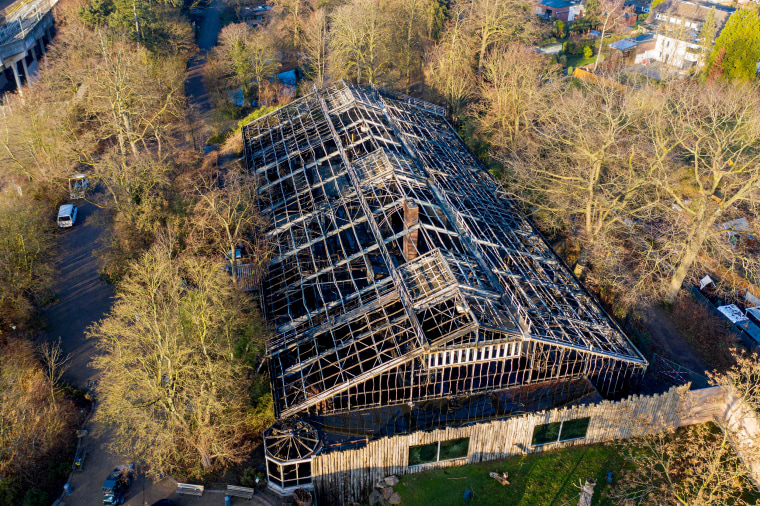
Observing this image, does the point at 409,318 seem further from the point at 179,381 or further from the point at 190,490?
the point at 190,490

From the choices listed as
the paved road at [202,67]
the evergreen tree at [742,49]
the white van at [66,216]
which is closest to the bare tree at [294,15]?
the paved road at [202,67]

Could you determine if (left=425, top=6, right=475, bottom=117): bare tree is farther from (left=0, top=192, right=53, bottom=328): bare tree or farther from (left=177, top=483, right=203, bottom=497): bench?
(left=177, top=483, right=203, bottom=497): bench

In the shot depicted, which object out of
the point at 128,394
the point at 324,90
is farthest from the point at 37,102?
the point at 128,394

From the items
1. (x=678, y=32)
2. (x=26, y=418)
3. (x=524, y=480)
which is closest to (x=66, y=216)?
(x=26, y=418)

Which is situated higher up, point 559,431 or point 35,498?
point 559,431

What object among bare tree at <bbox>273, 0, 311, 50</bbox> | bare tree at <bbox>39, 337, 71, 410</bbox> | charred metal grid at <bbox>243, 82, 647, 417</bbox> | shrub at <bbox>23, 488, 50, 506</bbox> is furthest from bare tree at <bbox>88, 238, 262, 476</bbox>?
bare tree at <bbox>273, 0, 311, 50</bbox>

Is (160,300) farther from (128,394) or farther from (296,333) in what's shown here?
(296,333)
